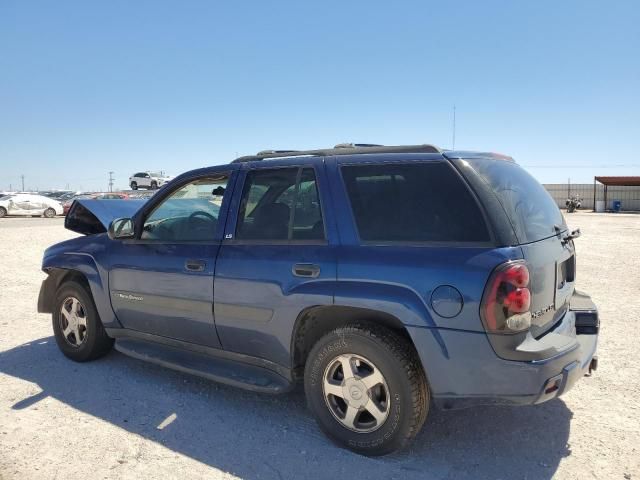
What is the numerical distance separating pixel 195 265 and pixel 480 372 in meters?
2.20

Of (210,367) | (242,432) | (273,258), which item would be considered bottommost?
(242,432)

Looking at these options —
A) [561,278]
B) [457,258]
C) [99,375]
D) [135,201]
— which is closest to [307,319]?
[457,258]

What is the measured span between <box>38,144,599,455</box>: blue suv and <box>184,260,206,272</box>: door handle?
0.05 ft

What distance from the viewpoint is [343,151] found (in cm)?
349

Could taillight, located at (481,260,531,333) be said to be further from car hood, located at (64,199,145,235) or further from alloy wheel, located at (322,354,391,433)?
car hood, located at (64,199,145,235)

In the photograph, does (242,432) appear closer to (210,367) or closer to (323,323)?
(210,367)

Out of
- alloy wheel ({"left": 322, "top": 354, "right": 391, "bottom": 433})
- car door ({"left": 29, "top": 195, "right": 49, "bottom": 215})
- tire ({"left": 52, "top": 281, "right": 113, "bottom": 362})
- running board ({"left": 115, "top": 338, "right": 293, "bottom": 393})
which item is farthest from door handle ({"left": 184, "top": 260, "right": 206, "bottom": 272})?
car door ({"left": 29, "top": 195, "right": 49, "bottom": 215})

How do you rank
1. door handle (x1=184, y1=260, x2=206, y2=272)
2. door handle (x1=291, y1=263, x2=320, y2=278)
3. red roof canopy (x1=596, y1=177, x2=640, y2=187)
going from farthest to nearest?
1. red roof canopy (x1=596, y1=177, x2=640, y2=187)
2. door handle (x1=184, y1=260, x2=206, y2=272)
3. door handle (x1=291, y1=263, x2=320, y2=278)

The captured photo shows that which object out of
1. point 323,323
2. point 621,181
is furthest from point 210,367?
Result: point 621,181

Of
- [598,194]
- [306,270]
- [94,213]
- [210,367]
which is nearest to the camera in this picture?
[306,270]

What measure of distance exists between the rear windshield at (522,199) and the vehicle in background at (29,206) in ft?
113

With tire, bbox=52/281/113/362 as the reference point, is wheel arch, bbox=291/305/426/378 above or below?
above

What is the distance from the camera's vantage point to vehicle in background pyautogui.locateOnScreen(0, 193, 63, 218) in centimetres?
3139

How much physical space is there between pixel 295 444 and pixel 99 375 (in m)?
2.22
